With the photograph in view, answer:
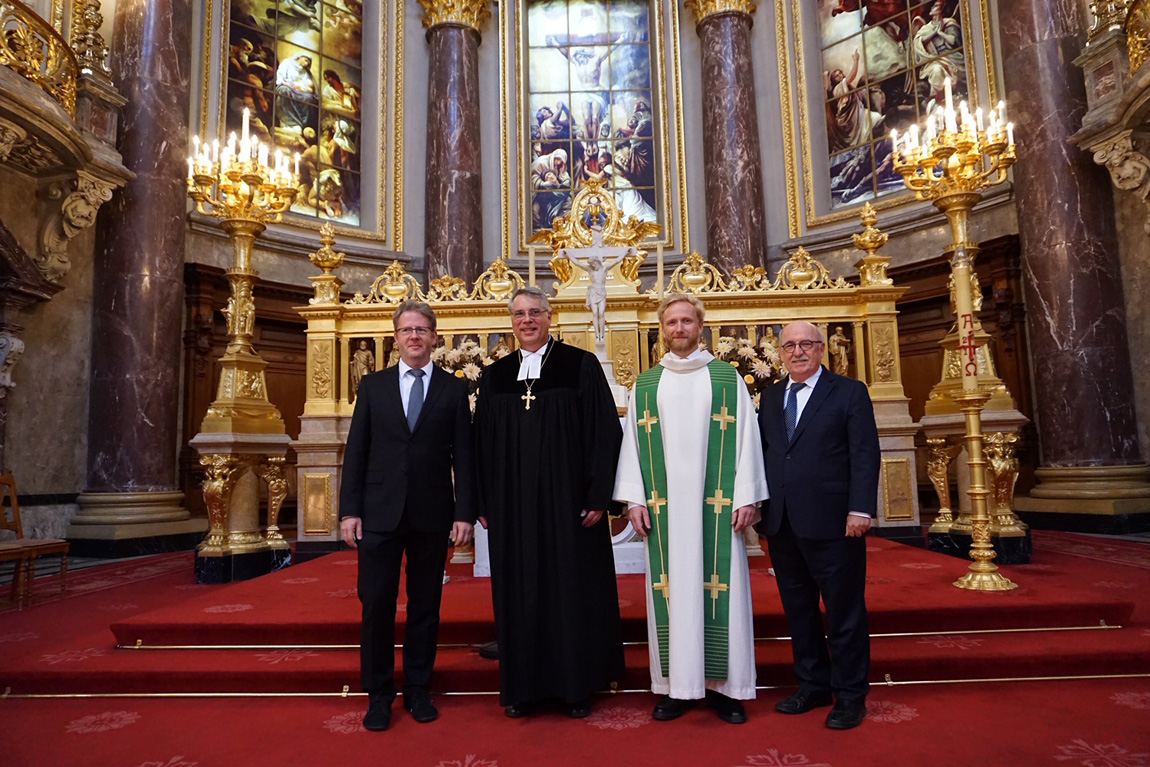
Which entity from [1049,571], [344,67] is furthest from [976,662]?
[344,67]

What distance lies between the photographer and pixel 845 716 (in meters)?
2.80

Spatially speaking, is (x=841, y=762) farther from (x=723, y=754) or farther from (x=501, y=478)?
Answer: (x=501, y=478)

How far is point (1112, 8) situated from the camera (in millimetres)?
7949

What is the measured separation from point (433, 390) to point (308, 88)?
34.5 feet

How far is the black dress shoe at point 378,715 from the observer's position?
2.93 meters

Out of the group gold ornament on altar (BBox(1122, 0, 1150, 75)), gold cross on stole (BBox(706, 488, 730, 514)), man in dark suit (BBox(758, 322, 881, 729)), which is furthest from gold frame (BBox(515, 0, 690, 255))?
gold cross on stole (BBox(706, 488, 730, 514))

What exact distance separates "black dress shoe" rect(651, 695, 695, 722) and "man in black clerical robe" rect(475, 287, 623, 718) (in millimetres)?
219

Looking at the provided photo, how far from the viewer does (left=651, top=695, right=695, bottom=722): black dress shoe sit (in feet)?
9.66

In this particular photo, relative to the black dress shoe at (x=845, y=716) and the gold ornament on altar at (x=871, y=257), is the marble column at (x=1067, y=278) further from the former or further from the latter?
the black dress shoe at (x=845, y=716)

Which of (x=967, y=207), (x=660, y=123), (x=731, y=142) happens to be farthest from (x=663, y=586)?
(x=660, y=123)

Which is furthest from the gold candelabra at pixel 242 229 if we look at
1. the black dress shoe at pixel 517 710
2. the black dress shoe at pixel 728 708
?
the black dress shoe at pixel 728 708

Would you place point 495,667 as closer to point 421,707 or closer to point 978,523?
point 421,707

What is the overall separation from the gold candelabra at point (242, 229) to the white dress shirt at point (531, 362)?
343 cm

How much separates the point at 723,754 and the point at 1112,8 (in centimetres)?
909
